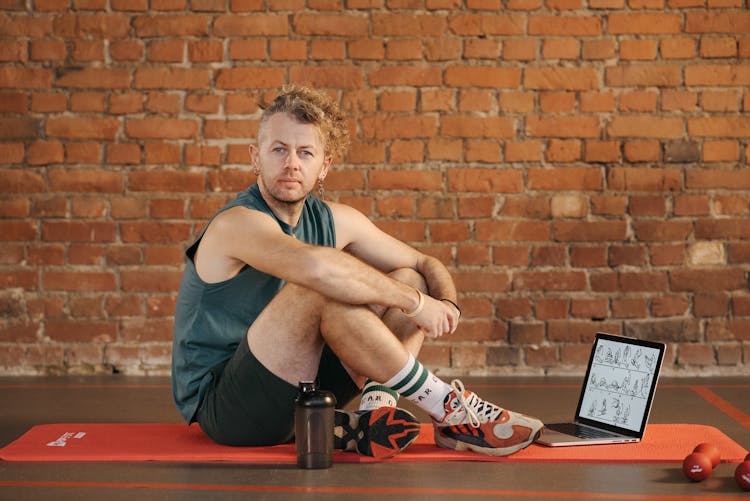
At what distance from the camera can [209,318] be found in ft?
8.70

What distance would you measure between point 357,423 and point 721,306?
2.26 metres

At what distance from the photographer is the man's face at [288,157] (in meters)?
2.68

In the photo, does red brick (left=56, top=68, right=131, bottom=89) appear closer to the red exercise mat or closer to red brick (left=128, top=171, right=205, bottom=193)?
red brick (left=128, top=171, right=205, bottom=193)

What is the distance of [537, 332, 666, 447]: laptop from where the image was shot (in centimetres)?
275

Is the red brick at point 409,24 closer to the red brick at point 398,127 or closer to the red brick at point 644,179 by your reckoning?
the red brick at point 398,127

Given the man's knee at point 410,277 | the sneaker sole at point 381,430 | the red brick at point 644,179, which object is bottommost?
the sneaker sole at point 381,430

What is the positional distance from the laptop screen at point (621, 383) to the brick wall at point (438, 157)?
1274 mm

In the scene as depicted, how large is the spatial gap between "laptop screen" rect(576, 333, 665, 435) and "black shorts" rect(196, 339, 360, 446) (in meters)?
0.74

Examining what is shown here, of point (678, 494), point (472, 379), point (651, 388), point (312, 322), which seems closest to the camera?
point (678, 494)

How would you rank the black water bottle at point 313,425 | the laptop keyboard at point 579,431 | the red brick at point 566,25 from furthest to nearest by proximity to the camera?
the red brick at point 566,25 → the laptop keyboard at point 579,431 → the black water bottle at point 313,425

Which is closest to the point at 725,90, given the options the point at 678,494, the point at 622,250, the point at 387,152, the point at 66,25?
the point at 622,250

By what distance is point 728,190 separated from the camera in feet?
13.8

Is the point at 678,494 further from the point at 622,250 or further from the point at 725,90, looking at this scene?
the point at 725,90

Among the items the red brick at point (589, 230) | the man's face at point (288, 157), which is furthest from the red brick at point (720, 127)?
the man's face at point (288, 157)
